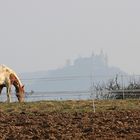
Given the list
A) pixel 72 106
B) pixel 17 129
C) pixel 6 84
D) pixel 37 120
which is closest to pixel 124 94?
pixel 6 84

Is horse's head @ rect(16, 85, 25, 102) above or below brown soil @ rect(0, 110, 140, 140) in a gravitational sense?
above

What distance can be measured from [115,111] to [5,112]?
3962 millimetres

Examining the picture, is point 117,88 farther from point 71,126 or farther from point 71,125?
point 71,126

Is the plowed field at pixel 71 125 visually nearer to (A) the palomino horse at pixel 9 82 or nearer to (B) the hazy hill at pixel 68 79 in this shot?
(B) the hazy hill at pixel 68 79

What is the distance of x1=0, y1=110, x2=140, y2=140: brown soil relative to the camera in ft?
44.9

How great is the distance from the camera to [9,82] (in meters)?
26.8

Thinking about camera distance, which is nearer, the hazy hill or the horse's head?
the horse's head

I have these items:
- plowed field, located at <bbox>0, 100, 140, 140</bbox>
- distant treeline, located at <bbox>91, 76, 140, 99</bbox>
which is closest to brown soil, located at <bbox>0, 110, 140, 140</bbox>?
plowed field, located at <bbox>0, 100, 140, 140</bbox>

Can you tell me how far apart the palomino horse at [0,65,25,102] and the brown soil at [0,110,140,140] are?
7.18m

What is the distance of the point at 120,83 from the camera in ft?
108

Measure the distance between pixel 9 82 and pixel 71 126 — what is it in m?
11.7

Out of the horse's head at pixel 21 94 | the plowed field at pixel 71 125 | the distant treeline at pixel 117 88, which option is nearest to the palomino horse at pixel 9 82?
the horse's head at pixel 21 94

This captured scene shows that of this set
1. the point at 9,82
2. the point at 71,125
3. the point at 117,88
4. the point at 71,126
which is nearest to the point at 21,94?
A: the point at 9,82

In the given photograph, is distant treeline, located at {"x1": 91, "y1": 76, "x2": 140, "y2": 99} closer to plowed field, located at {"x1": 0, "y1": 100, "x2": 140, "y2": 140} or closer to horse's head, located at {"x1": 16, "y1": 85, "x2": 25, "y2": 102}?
horse's head, located at {"x1": 16, "y1": 85, "x2": 25, "y2": 102}
